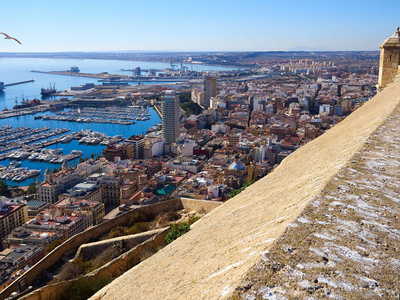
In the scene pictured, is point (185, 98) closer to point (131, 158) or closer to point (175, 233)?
point (131, 158)

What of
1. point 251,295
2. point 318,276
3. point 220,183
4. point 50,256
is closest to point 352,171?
point 318,276

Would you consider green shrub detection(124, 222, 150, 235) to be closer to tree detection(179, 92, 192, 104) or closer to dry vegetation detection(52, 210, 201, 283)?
dry vegetation detection(52, 210, 201, 283)

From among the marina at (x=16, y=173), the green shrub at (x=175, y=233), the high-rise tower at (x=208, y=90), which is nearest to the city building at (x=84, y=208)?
the marina at (x=16, y=173)

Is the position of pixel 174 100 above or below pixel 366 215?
below

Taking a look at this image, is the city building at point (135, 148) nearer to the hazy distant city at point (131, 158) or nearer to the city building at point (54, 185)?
the hazy distant city at point (131, 158)

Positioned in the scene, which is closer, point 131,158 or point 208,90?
point 131,158

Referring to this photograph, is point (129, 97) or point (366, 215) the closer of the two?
point (366, 215)

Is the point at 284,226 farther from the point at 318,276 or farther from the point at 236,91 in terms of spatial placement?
the point at 236,91

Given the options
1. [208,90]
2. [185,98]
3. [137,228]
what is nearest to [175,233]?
[137,228]
